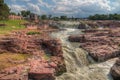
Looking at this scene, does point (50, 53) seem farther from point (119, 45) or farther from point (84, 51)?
point (119, 45)

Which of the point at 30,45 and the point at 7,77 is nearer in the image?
the point at 7,77

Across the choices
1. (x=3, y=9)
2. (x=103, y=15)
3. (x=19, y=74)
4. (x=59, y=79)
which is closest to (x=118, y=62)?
(x=59, y=79)

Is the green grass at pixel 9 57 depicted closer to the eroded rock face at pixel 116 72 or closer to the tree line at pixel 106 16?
the eroded rock face at pixel 116 72

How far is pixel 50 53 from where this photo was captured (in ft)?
108

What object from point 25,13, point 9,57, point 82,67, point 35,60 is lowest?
point 82,67

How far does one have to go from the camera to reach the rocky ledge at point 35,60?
80.1 ft

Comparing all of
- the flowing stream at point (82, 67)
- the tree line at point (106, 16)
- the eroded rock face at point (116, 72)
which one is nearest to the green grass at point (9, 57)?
the flowing stream at point (82, 67)

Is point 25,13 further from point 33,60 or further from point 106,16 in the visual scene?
point 33,60

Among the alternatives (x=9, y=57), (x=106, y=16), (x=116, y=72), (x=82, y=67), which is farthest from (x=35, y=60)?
(x=106, y=16)

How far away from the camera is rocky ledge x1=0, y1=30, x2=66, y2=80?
24414 millimetres

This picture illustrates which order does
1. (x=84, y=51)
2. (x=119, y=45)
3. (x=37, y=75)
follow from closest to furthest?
(x=37, y=75) < (x=84, y=51) < (x=119, y=45)

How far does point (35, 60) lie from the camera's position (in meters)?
28.6

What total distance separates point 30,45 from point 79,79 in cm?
788

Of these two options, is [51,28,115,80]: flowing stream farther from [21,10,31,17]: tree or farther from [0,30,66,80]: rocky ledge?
[21,10,31,17]: tree
